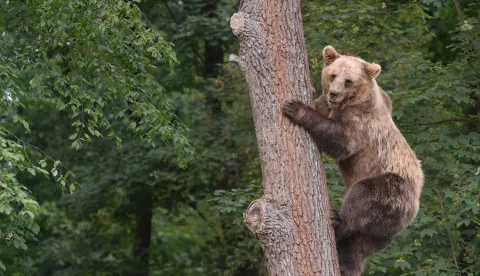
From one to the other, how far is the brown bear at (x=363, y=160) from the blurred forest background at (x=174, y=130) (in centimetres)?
250

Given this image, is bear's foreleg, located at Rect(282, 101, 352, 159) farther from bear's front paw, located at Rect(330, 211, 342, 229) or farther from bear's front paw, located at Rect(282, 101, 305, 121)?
bear's front paw, located at Rect(330, 211, 342, 229)

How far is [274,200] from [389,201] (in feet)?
3.91

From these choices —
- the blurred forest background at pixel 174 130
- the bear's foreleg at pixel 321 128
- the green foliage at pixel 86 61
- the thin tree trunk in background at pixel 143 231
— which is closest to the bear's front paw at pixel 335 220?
the bear's foreleg at pixel 321 128

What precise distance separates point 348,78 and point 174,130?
296cm

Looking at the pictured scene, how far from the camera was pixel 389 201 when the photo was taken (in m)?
6.86

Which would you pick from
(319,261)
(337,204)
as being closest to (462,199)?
(337,204)

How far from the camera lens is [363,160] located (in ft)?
23.2

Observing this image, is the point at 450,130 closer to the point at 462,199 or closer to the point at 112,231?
the point at 462,199

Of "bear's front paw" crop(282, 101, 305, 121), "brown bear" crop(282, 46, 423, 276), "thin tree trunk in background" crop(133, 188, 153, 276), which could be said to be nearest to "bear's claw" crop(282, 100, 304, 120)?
"bear's front paw" crop(282, 101, 305, 121)

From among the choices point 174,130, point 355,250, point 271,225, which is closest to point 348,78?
point 355,250

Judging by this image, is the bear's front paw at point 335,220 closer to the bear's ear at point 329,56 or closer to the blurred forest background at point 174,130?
the bear's ear at point 329,56

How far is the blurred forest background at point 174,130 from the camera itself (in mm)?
8844

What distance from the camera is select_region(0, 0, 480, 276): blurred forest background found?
8.84 metres

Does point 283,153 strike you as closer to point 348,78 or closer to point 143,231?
point 348,78
